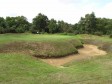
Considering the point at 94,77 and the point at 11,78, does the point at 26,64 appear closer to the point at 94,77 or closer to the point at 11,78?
the point at 11,78

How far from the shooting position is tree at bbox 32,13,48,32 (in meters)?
91.0

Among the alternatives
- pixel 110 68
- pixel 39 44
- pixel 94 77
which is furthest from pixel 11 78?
pixel 39 44

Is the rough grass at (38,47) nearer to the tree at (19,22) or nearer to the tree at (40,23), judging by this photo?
the tree at (19,22)

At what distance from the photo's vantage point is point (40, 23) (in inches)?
3600

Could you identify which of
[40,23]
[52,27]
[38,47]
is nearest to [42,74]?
[38,47]

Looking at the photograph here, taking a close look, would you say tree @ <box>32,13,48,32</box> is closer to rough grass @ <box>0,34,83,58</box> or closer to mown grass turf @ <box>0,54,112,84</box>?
rough grass @ <box>0,34,83,58</box>

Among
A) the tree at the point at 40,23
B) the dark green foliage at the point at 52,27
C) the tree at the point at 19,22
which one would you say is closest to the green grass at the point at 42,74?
the tree at the point at 19,22

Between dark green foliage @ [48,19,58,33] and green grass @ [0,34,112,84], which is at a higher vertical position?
dark green foliage @ [48,19,58,33]

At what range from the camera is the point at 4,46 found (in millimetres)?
32938

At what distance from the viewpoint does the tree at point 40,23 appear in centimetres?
9097

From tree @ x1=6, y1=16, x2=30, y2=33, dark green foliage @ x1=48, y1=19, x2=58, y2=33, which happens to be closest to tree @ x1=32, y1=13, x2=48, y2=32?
tree @ x1=6, y1=16, x2=30, y2=33

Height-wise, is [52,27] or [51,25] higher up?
[51,25]

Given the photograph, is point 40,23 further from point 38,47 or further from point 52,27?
point 38,47

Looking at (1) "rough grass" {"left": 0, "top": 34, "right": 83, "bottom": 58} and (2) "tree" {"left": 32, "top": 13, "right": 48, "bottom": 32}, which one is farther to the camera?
(2) "tree" {"left": 32, "top": 13, "right": 48, "bottom": 32}
